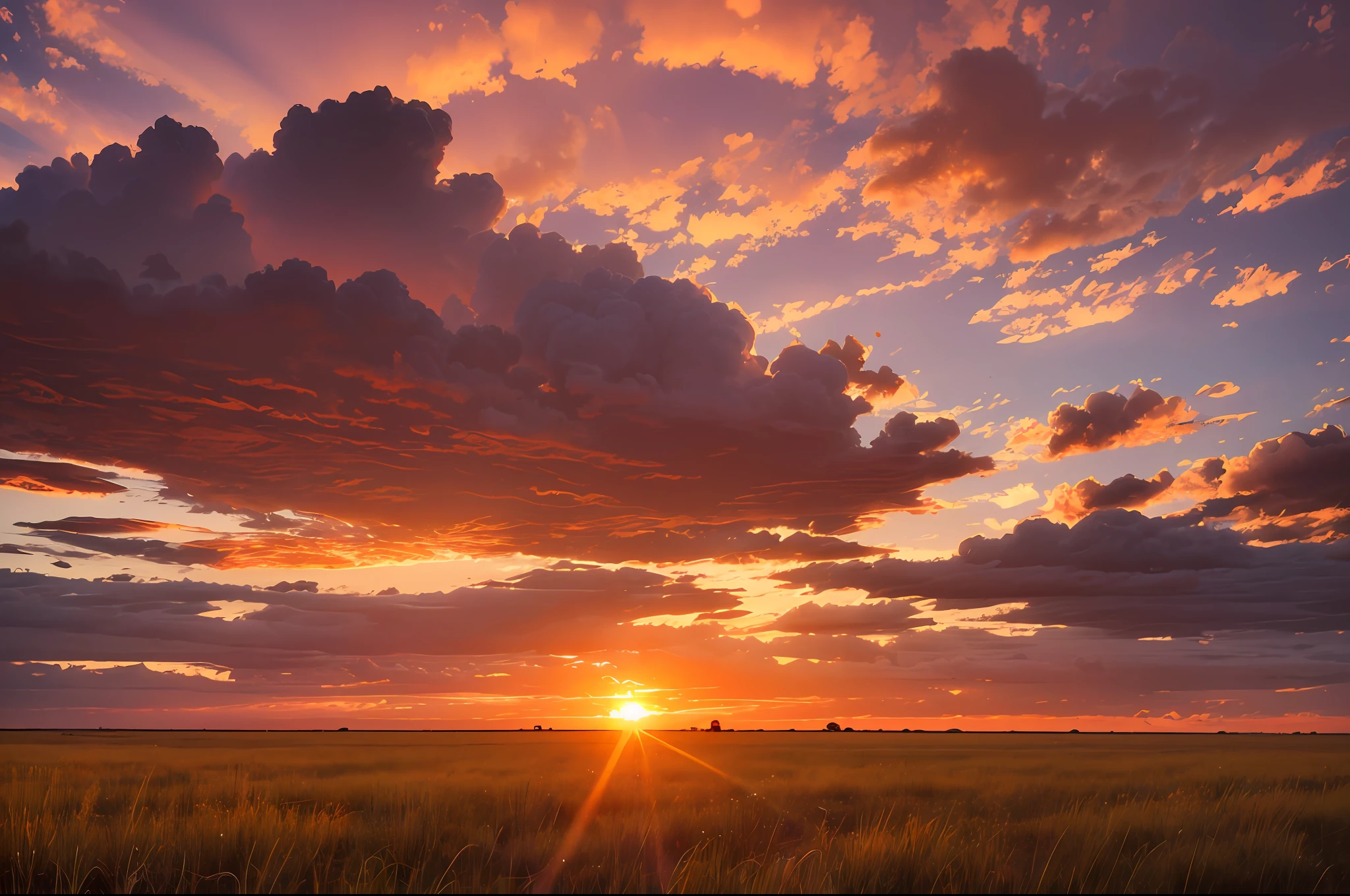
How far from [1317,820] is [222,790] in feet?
72.0

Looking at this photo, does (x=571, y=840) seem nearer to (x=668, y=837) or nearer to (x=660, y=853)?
(x=660, y=853)

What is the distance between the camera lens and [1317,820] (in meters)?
14.3

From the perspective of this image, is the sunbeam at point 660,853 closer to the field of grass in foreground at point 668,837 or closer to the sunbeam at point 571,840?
the field of grass in foreground at point 668,837

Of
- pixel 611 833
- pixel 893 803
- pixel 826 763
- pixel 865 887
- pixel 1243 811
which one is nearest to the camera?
pixel 865 887

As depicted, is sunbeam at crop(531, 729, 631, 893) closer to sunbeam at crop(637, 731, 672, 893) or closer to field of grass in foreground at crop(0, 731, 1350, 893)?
field of grass in foreground at crop(0, 731, 1350, 893)

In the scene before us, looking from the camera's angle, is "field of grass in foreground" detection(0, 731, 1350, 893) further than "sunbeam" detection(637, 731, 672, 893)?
No

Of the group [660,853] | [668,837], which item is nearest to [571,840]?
[660,853]

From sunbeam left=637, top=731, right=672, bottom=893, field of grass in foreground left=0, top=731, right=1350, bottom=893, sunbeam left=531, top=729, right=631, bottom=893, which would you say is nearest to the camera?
field of grass in foreground left=0, top=731, right=1350, bottom=893

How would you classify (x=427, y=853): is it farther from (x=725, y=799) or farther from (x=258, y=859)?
(x=725, y=799)

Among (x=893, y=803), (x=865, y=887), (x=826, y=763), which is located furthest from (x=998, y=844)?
(x=826, y=763)

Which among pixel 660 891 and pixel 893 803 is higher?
pixel 660 891

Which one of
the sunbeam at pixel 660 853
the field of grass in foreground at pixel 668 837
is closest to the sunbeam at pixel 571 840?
the field of grass in foreground at pixel 668 837

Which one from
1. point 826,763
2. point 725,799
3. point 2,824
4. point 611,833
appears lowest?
point 826,763

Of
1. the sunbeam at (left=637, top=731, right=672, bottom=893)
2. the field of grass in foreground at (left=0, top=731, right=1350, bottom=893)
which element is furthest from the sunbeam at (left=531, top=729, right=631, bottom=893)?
the sunbeam at (left=637, top=731, right=672, bottom=893)
